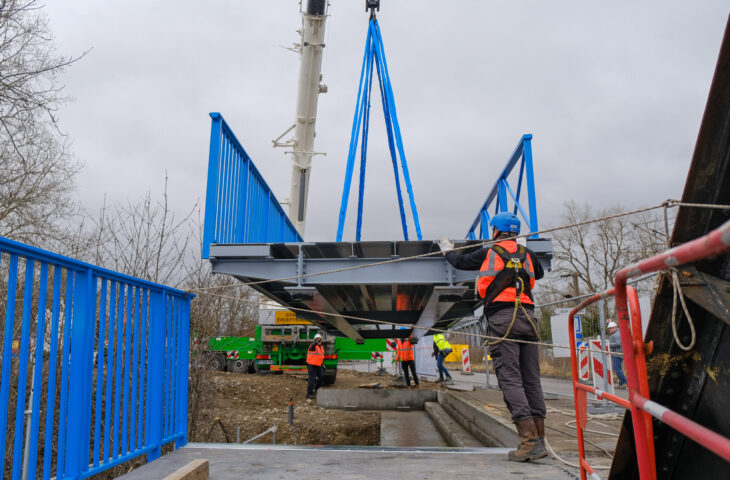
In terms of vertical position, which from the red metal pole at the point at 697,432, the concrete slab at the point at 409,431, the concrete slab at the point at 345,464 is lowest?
the concrete slab at the point at 409,431

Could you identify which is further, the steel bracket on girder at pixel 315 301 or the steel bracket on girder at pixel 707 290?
the steel bracket on girder at pixel 315 301

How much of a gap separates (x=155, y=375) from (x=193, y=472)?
107 cm

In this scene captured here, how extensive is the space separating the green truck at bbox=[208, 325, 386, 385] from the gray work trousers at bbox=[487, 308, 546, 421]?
13158 mm

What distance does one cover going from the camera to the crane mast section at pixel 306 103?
11367mm

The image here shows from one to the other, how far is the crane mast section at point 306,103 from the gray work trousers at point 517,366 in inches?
358

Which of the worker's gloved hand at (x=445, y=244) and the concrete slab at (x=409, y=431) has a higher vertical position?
the worker's gloved hand at (x=445, y=244)

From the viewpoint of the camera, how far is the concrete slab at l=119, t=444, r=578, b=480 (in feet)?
11.3

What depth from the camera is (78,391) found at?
9.55 feet

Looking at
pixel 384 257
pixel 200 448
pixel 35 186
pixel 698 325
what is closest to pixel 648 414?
pixel 698 325

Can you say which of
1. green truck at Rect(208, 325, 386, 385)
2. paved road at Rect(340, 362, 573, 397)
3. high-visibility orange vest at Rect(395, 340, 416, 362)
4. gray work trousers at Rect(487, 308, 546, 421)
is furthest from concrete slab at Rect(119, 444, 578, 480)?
green truck at Rect(208, 325, 386, 385)

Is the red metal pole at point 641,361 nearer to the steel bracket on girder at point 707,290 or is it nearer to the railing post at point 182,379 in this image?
the steel bracket on girder at point 707,290

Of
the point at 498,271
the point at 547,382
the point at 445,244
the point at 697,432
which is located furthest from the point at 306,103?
the point at 697,432

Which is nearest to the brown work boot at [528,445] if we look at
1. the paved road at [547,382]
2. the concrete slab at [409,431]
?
the concrete slab at [409,431]

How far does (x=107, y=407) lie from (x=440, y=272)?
3.33 m
